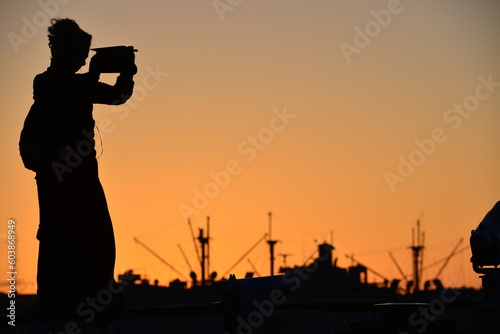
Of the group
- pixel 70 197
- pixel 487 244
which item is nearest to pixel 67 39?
pixel 70 197

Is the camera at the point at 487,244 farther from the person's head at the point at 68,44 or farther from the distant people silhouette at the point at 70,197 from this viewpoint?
the person's head at the point at 68,44

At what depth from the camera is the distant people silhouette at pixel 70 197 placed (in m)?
7.72

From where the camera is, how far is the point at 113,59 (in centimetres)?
826

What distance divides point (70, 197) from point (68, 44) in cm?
124

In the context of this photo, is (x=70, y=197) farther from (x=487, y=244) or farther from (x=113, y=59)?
(x=487, y=244)

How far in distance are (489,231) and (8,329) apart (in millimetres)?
7511

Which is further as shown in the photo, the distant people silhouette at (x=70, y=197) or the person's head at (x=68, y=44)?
the person's head at (x=68, y=44)

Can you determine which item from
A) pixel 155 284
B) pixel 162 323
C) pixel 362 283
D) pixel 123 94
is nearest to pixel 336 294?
pixel 362 283

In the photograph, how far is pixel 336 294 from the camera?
142m

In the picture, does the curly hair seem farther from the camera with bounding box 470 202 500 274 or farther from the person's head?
the camera with bounding box 470 202 500 274

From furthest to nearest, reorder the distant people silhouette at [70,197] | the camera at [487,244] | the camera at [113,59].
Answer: the camera at [487,244] → the camera at [113,59] → the distant people silhouette at [70,197]

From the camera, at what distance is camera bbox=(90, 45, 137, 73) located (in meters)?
8.25

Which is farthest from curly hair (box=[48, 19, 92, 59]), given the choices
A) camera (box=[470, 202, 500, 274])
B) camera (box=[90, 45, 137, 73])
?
camera (box=[470, 202, 500, 274])

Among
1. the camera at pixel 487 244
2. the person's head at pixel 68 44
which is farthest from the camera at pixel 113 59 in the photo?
Answer: the camera at pixel 487 244
